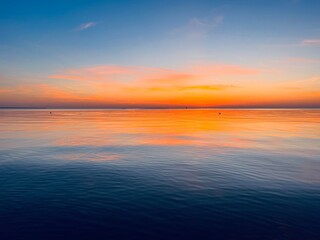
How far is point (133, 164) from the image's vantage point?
70.9 ft

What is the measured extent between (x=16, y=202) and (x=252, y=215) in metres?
12.0

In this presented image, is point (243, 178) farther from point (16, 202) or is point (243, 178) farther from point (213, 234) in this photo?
point (16, 202)

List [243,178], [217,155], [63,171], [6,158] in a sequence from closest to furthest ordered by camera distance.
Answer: [243,178], [63,171], [6,158], [217,155]

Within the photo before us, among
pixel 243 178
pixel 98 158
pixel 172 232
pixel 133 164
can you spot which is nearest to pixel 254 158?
pixel 243 178

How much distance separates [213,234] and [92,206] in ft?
20.2

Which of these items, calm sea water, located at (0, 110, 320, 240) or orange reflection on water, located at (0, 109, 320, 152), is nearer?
calm sea water, located at (0, 110, 320, 240)

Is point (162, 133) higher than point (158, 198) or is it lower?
lower

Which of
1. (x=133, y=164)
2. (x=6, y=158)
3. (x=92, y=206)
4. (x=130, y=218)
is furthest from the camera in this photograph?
(x=6, y=158)

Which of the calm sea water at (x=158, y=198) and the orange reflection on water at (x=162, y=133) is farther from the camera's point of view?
the orange reflection on water at (x=162, y=133)

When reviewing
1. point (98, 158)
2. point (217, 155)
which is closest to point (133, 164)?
point (98, 158)

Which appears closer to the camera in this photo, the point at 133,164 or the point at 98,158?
the point at 133,164

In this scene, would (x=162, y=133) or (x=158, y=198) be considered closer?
(x=158, y=198)

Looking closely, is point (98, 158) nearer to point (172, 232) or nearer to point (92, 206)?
point (92, 206)

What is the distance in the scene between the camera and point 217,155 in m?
26.4
